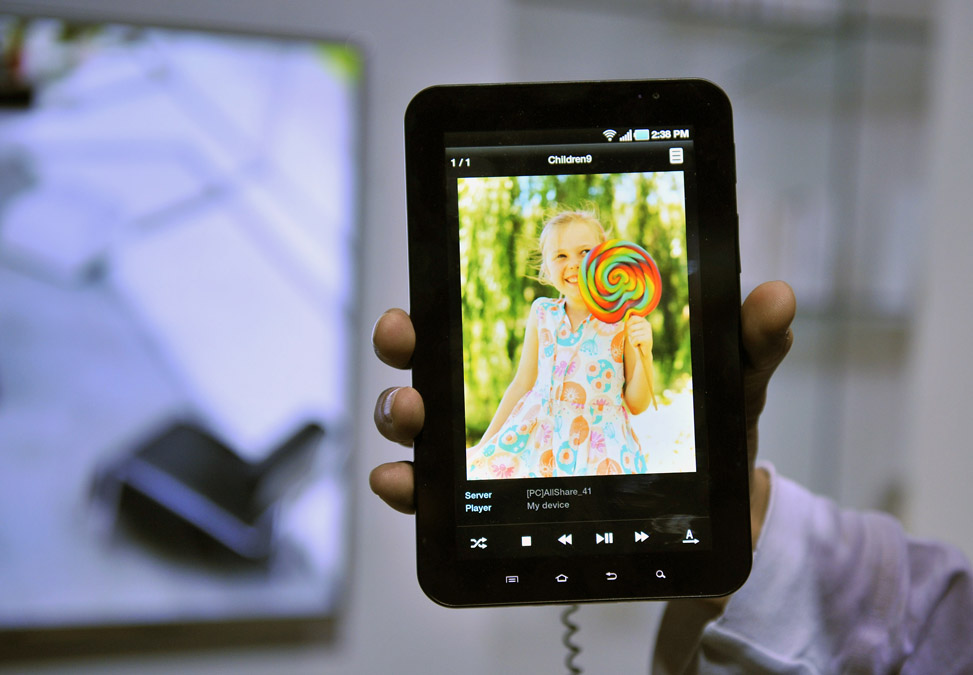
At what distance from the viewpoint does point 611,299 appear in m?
0.44

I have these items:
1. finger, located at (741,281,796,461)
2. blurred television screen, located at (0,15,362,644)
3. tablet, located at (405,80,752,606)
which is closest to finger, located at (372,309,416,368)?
tablet, located at (405,80,752,606)

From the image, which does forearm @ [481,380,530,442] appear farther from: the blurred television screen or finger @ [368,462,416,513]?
the blurred television screen

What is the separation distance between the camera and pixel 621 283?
0.44 metres

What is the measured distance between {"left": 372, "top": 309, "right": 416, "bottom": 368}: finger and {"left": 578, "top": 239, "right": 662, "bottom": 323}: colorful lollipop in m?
0.11

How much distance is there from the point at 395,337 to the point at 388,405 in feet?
0.14

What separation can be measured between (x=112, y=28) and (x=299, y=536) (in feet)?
2.48

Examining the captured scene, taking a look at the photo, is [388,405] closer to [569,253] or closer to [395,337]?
[395,337]

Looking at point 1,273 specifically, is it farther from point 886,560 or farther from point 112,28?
point 886,560

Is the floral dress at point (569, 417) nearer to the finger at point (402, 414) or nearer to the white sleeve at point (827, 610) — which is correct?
the finger at point (402, 414)

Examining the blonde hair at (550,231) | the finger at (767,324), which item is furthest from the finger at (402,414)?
the finger at (767,324)

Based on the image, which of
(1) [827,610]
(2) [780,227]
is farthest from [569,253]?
(2) [780,227]

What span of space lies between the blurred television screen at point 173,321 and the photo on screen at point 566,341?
0.61 m

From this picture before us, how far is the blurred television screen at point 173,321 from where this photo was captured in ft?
3.05

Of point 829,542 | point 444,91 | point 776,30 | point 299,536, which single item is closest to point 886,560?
point 829,542
